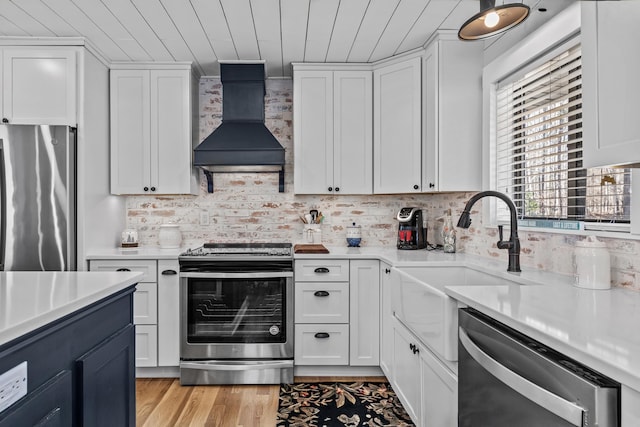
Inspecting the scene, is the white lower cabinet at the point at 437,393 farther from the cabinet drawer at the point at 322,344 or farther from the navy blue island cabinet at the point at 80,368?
the navy blue island cabinet at the point at 80,368

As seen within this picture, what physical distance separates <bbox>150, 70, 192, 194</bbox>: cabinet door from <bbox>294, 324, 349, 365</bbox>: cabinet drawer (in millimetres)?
1501

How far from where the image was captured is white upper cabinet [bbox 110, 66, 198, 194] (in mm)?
3307

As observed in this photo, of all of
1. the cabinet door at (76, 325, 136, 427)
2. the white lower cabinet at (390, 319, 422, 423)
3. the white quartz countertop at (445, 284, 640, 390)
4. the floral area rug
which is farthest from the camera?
the floral area rug

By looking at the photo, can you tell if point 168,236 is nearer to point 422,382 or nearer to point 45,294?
point 45,294

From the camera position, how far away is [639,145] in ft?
3.48

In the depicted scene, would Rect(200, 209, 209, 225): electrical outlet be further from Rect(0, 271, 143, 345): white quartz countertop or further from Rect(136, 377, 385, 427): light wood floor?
Rect(0, 271, 143, 345): white quartz countertop

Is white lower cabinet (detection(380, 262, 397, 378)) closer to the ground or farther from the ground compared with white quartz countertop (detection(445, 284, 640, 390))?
closer to the ground

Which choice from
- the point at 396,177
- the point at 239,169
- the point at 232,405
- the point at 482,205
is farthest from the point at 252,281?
the point at 482,205

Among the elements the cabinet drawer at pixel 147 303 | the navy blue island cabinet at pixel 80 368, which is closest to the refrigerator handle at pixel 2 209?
the cabinet drawer at pixel 147 303

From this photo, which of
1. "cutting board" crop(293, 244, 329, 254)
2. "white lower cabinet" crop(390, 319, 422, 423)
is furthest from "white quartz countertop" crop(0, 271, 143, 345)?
"cutting board" crop(293, 244, 329, 254)

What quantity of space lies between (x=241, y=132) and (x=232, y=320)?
4.72ft

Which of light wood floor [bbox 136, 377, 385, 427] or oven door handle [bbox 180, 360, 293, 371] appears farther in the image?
oven door handle [bbox 180, 360, 293, 371]

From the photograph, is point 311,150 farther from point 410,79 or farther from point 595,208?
point 595,208

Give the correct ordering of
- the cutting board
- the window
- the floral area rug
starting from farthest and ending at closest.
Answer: the cutting board
the floral area rug
the window
